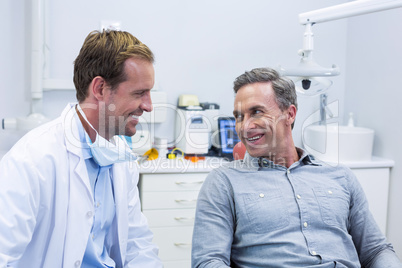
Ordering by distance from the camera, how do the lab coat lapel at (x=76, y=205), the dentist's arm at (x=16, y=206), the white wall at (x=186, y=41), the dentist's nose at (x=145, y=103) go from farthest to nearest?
the white wall at (x=186, y=41), the dentist's nose at (x=145, y=103), the lab coat lapel at (x=76, y=205), the dentist's arm at (x=16, y=206)

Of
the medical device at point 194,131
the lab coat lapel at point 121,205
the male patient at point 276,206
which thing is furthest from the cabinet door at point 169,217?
the lab coat lapel at point 121,205

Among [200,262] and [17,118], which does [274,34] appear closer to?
[17,118]

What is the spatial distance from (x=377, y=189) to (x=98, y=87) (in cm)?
192

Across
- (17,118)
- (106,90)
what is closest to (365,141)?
(106,90)

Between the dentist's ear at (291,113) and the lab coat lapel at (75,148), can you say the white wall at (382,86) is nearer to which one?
the dentist's ear at (291,113)

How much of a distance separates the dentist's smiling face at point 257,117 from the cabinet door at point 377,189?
3.94 ft

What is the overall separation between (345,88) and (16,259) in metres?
2.57

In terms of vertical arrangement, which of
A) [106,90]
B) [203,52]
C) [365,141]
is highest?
[203,52]

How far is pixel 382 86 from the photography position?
2.69 m

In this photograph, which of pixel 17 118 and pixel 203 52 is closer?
pixel 17 118

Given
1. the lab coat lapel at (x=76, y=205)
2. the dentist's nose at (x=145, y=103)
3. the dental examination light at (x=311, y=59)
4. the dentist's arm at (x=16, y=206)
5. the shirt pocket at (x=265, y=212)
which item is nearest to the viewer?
the dentist's arm at (x=16, y=206)

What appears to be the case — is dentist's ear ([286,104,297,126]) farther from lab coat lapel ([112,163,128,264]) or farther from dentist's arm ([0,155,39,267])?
dentist's arm ([0,155,39,267])

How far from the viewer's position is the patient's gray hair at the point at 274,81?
1.57 meters

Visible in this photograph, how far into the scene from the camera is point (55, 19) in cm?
256
